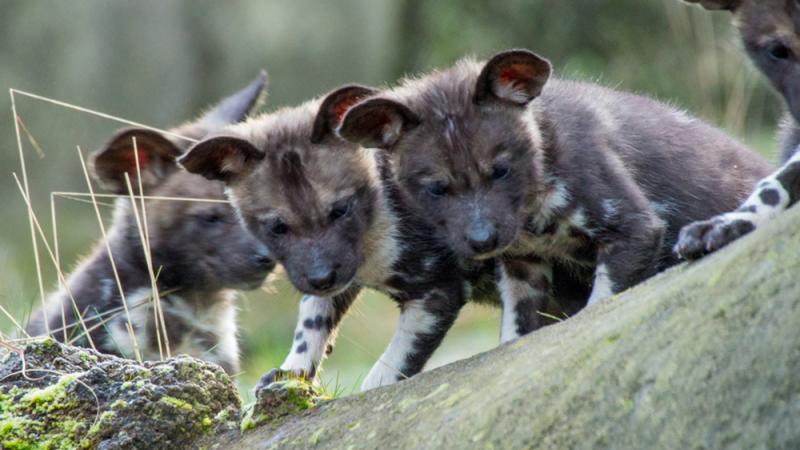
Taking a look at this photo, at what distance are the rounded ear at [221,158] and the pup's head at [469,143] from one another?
0.50 metres

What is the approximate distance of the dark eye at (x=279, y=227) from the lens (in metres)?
5.01

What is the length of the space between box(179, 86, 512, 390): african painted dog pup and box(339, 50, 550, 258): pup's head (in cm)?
22

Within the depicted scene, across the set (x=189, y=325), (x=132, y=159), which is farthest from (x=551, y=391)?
(x=132, y=159)

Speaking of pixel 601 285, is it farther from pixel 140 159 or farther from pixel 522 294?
pixel 140 159

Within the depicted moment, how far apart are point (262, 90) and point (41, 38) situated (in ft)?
17.2

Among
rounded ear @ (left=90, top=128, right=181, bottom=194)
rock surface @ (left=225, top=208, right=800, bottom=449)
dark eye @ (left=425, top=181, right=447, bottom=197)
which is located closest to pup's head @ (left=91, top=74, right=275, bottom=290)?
rounded ear @ (left=90, top=128, right=181, bottom=194)

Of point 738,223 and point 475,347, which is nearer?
point 738,223

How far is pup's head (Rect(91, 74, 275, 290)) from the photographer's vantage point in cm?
600

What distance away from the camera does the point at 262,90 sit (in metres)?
6.72

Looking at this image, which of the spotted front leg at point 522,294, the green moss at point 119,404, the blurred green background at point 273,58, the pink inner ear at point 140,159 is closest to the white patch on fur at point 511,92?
the spotted front leg at point 522,294

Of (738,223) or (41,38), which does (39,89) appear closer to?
(41,38)

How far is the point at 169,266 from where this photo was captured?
6258 mm

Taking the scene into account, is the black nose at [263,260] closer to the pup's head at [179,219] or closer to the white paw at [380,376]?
the pup's head at [179,219]

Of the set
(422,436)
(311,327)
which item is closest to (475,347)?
(311,327)
